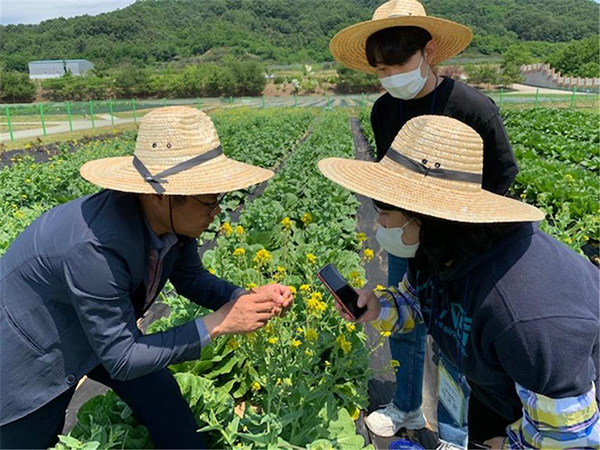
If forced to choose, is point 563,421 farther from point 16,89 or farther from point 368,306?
point 16,89

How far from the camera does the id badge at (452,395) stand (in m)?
2.09

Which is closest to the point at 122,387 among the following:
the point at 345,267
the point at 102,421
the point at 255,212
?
the point at 102,421

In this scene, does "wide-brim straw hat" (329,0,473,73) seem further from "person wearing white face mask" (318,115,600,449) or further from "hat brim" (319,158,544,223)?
"hat brim" (319,158,544,223)

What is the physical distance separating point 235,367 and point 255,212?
8.37ft

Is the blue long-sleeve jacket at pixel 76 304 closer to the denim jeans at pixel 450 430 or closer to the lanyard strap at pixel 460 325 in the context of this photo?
the lanyard strap at pixel 460 325

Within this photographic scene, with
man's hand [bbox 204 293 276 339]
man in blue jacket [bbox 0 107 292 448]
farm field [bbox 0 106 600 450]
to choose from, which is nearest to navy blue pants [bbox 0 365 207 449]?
man in blue jacket [bbox 0 107 292 448]

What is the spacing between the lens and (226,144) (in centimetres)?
1334

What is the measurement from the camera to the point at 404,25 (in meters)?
2.50

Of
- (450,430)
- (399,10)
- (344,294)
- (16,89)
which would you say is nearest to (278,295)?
(344,294)

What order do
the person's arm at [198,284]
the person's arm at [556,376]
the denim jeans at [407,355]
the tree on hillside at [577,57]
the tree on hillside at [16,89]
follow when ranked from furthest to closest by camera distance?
1. the tree on hillside at [577,57]
2. the tree on hillside at [16,89]
3. the denim jeans at [407,355]
4. the person's arm at [198,284]
5. the person's arm at [556,376]

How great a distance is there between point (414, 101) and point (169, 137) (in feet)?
5.13

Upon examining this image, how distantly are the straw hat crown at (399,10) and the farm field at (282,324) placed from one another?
1.37 metres

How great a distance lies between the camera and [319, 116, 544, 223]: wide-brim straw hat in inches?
58.0

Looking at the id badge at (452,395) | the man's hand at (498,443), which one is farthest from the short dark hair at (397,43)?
the man's hand at (498,443)
